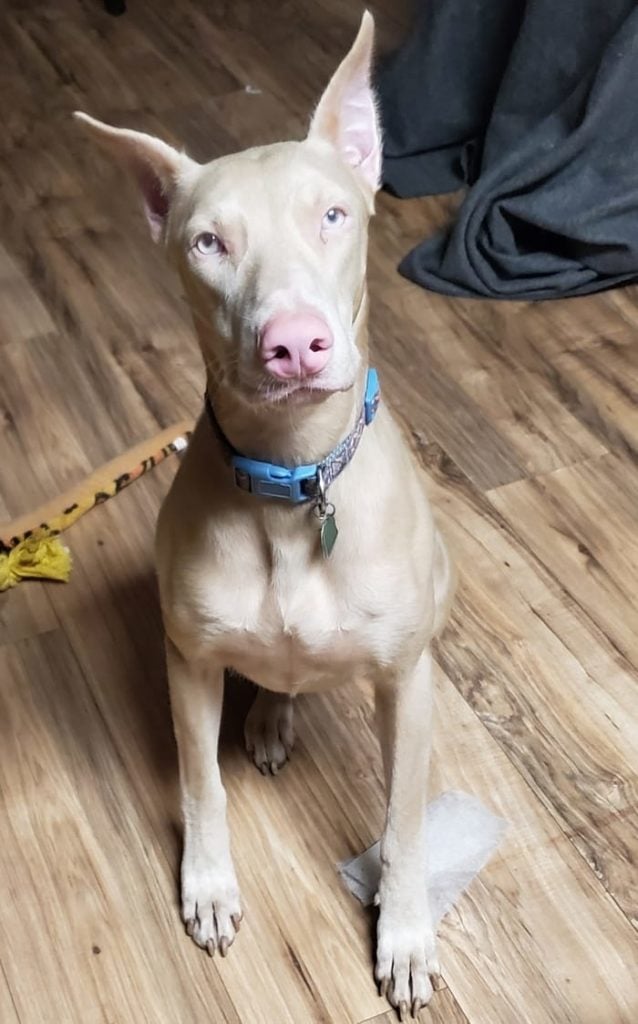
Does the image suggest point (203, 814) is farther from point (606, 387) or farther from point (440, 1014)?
point (606, 387)

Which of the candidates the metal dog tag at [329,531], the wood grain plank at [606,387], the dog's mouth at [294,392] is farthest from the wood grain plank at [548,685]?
the dog's mouth at [294,392]

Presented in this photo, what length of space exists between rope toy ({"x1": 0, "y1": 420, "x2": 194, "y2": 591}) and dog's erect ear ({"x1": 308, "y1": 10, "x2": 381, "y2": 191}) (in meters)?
0.93

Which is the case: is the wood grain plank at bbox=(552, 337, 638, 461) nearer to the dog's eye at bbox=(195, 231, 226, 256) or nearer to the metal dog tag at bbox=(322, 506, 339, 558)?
the metal dog tag at bbox=(322, 506, 339, 558)

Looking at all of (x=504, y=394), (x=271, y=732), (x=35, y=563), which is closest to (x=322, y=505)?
(x=271, y=732)

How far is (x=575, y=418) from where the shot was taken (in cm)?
227

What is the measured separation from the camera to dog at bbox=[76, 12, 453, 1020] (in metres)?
1.11

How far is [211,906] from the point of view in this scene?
4.98 ft

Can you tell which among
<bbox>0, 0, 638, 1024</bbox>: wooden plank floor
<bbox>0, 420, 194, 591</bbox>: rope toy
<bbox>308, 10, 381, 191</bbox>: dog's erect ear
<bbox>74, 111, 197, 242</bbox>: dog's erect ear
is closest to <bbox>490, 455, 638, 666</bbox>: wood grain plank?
<bbox>0, 0, 638, 1024</bbox>: wooden plank floor

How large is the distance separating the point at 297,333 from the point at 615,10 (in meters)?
1.80

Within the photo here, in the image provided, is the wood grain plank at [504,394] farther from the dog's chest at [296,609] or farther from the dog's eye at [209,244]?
the dog's eye at [209,244]

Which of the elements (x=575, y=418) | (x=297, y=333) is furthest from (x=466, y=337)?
(x=297, y=333)

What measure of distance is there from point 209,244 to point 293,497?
0.28m


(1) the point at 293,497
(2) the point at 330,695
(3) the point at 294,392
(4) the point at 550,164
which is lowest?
(2) the point at 330,695

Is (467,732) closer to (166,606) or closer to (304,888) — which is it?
(304,888)
